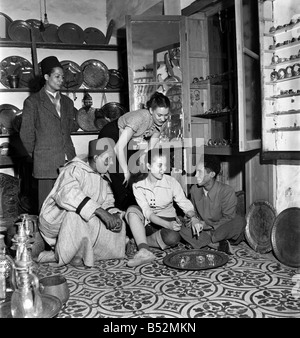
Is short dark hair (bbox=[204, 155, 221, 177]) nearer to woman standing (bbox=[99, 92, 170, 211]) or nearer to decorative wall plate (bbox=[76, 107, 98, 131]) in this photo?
woman standing (bbox=[99, 92, 170, 211])

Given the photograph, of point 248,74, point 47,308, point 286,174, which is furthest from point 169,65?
point 47,308

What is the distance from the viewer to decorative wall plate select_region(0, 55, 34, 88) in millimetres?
5795

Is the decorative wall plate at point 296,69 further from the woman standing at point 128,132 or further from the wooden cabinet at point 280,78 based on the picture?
the woman standing at point 128,132

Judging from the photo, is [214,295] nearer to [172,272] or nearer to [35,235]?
[172,272]

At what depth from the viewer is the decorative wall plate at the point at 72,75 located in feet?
19.9

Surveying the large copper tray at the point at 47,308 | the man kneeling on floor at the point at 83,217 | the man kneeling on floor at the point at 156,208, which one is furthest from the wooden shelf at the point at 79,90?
the large copper tray at the point at 47,308

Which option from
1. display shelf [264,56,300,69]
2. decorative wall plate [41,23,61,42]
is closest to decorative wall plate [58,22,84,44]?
decorative wall plate [41,23,61,42]

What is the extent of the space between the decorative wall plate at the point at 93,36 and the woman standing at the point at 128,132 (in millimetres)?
2950

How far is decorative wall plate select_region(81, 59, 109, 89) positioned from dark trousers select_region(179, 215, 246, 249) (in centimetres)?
335

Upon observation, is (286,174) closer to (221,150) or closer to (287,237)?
(287,237)

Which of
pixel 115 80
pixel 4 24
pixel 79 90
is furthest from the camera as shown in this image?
pixel 115 80

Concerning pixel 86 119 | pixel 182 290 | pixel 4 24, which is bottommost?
pixel 182 290

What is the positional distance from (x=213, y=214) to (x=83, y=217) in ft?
4.17

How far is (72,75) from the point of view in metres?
6.13
